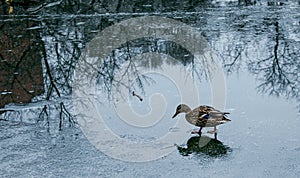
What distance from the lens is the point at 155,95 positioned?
19.9 feet

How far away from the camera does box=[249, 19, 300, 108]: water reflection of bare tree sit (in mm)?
6090

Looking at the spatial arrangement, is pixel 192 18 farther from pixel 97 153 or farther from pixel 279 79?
pixel 97 153

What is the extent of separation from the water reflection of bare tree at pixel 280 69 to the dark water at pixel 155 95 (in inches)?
0.6

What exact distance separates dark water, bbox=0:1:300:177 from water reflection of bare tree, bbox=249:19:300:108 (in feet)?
0.05

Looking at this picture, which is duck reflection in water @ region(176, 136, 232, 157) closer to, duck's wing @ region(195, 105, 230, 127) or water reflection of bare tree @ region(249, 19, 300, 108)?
duck's wing @ region(195, 105, 230, 127)

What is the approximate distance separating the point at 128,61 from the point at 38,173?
321cm

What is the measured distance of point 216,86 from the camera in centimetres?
635

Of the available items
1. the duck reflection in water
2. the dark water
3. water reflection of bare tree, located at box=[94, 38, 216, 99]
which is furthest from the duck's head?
water reflection of bare tree, located at box=[94, 38, 216, 99]

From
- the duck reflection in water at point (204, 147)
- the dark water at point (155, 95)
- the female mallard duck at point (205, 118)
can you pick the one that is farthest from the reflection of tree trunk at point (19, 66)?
the duck reflection in water at point (204, 147)

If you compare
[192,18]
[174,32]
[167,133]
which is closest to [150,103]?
[167,133]

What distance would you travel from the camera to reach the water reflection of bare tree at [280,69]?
6090 millimetres

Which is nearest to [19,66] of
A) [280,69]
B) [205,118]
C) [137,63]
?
[137,63]

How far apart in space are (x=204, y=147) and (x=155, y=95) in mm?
1549

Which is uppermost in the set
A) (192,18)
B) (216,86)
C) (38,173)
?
(192,18)
